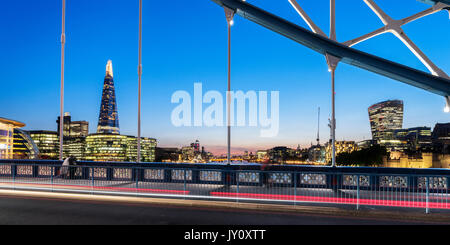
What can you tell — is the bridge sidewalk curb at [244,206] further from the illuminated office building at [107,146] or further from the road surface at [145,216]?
the illuminated office building at [107,146]

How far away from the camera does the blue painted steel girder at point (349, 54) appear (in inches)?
536

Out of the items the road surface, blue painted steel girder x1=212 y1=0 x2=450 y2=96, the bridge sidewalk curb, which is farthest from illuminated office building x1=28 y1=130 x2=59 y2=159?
the road surface

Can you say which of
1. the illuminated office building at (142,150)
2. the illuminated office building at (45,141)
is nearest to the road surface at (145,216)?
the illuminated office building at (142,150)

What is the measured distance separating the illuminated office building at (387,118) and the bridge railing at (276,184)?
201485mm

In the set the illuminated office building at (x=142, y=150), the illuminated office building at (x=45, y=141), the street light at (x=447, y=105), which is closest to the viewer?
the street light at (x=447, y=105)

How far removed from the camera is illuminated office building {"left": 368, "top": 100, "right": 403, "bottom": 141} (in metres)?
187

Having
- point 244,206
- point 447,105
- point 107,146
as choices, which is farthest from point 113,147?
point 447,105

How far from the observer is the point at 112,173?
1466 centimetres

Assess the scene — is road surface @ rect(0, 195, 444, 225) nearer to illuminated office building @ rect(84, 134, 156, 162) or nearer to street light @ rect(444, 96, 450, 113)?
street light @ rect(444, 96, 450, 113)
